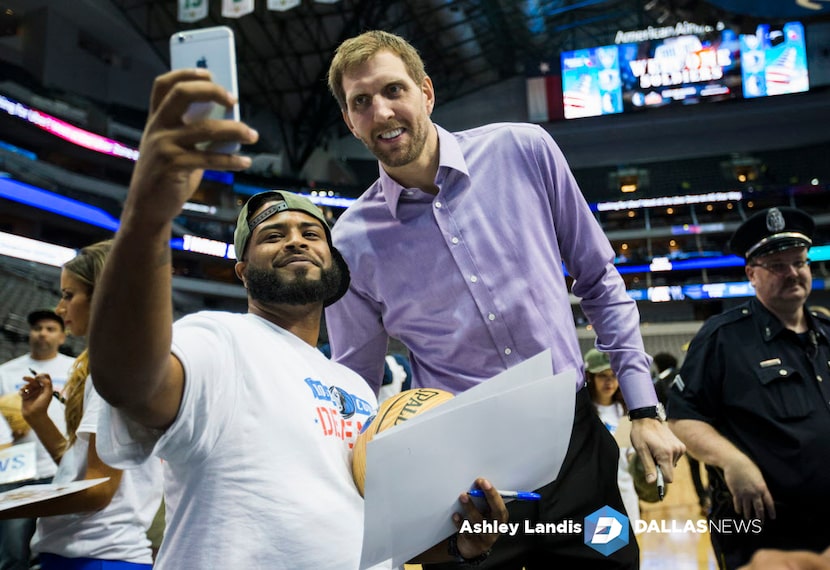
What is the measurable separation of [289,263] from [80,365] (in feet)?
3.46

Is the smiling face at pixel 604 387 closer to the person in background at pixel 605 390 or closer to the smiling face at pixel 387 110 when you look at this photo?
the person in background at pixel 605 390

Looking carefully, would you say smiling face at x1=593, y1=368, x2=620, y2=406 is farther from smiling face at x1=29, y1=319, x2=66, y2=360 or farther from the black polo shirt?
smiling face at x1=29, y1=319, x2=66, y2=360

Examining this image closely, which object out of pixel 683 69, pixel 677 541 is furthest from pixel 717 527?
pixel 683 69

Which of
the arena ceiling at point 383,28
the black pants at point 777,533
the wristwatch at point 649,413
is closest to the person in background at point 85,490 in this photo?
the wristwatch at point 649,413

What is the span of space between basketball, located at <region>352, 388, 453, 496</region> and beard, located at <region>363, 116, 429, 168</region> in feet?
2.17

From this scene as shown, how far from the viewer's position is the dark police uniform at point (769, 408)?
2.59 m

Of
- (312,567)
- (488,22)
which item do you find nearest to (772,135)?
Answer: (488,22)

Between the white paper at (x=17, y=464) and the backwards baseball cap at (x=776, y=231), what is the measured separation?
3057 millimetres

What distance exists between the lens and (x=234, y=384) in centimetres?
151

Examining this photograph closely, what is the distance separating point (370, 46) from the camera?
1.99 m

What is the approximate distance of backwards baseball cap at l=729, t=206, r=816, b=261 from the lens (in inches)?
114

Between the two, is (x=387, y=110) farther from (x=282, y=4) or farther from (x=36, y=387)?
(x=282, y=4)

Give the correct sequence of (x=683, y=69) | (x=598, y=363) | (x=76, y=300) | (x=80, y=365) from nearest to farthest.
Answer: (x=80, y=365)
(x=76, y=300)
(x=598, y=363)
(x=683, y=69)

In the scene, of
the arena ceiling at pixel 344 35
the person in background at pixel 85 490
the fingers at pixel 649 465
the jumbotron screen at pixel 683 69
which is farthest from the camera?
the jumbotron screen at pixel 683 69
